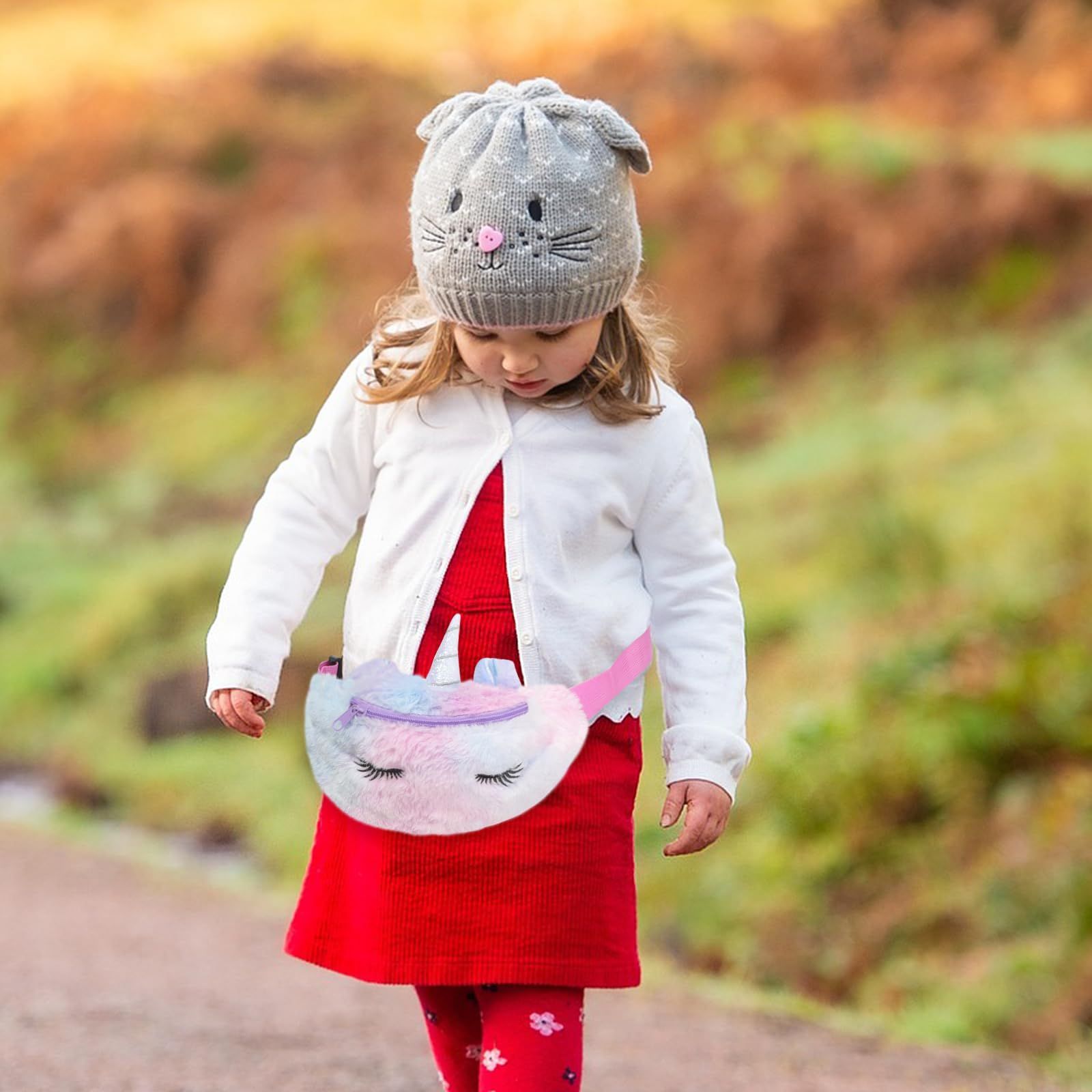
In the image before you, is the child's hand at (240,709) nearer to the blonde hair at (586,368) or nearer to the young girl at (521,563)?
the young girl at (521,563)

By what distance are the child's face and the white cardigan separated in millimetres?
46

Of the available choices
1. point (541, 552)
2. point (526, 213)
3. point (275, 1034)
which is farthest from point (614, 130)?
point (275, 1034)

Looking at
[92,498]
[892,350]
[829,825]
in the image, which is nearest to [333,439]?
[829,825]

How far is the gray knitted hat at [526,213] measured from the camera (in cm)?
244

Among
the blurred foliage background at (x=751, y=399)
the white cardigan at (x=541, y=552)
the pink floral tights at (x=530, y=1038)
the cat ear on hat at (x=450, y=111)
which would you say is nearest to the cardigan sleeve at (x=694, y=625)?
the white cardigan at (x=541, y=552)

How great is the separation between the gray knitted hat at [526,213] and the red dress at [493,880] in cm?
25

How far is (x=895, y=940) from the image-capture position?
19.3 ft

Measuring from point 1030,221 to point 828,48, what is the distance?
12.4ft

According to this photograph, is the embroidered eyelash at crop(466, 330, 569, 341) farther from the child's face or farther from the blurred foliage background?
the blurred foliage background

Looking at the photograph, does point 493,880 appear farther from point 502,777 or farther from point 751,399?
point 751,399

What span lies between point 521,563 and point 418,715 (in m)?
0.24

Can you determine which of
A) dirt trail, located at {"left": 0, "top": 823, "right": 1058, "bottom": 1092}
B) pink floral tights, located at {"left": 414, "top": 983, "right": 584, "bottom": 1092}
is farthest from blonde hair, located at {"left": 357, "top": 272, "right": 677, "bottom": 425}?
dirt trail, located at {"left": 0, "top": 823, "right": 1058, "bottom": 1092}

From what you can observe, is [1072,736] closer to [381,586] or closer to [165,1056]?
[165,1056]

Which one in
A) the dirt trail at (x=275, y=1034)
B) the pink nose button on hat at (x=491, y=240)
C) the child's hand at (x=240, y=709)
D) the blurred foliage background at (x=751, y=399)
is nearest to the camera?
the pink nose button on hat at (x=491, y=240)
